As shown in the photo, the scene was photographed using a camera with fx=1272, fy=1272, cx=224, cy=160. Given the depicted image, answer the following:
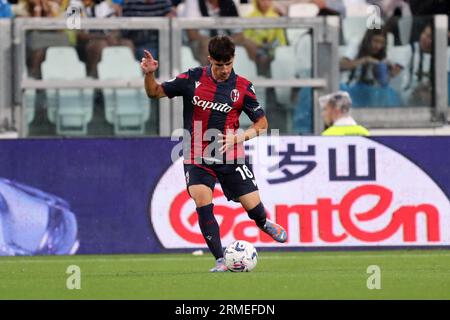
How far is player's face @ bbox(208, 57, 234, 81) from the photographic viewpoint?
38.4ft

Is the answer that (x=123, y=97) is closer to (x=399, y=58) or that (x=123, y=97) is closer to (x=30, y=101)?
(x=30, y=101)

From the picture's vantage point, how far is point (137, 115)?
55.5ft

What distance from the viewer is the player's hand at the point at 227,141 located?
1182 cm

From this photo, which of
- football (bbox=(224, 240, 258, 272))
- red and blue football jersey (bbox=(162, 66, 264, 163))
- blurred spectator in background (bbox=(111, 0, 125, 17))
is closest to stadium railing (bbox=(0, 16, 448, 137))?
blurred spectator in background (bbox=(111, 0, 125, 17))

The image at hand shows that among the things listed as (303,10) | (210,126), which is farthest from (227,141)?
(303,10)

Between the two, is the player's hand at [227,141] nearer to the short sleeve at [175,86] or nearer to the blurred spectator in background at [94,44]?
the short sleeve at [175,86]

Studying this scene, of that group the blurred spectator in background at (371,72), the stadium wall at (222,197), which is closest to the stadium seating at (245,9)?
the blurred spectator in background at (371,72)

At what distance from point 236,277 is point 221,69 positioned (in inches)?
76.2

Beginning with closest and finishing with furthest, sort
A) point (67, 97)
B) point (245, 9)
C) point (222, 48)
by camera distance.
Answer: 1. point (222, 48)
2. point (67, 97)
3. point (245, 9)

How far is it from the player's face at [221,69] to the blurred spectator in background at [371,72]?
5696 mm

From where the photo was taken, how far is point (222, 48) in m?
11.5

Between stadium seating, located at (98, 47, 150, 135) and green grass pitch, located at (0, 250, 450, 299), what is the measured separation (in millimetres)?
2593

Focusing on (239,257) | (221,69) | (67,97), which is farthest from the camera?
(67,97)
